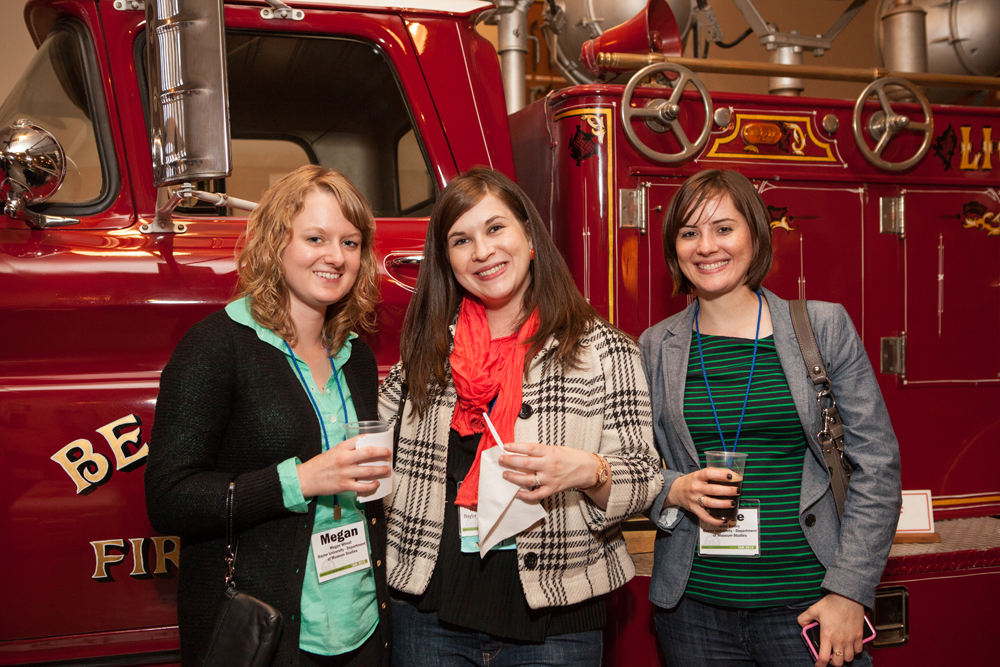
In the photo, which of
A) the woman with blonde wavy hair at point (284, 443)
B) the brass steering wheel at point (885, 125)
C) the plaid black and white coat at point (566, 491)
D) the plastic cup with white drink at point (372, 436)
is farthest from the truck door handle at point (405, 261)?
the brass steering wheel at point (885, 125)

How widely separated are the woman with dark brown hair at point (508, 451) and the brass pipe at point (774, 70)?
36.1 inches

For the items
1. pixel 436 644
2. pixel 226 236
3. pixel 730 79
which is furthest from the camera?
pixel 730 79

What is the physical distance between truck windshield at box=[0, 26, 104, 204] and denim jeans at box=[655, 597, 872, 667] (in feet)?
6.13

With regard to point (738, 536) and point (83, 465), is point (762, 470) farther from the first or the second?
point (83, 465)

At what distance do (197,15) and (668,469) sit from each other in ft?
4.76

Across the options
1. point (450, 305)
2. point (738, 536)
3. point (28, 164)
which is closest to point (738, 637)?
point (738, 536)

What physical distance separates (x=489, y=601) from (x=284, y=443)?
0.55 meters

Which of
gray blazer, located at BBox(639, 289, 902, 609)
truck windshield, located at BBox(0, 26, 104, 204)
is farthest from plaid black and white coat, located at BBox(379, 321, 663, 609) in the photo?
truck windshield, located at BBox(0, 26, 104, 204)

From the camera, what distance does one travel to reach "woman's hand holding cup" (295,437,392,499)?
1.39 meters

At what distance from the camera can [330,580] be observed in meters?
1.53

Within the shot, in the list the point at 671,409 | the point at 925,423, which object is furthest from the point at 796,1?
the point at 671,409

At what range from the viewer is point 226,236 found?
2.01 metres

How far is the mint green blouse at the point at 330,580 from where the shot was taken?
1493mm

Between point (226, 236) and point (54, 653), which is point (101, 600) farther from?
point (226, 236)
